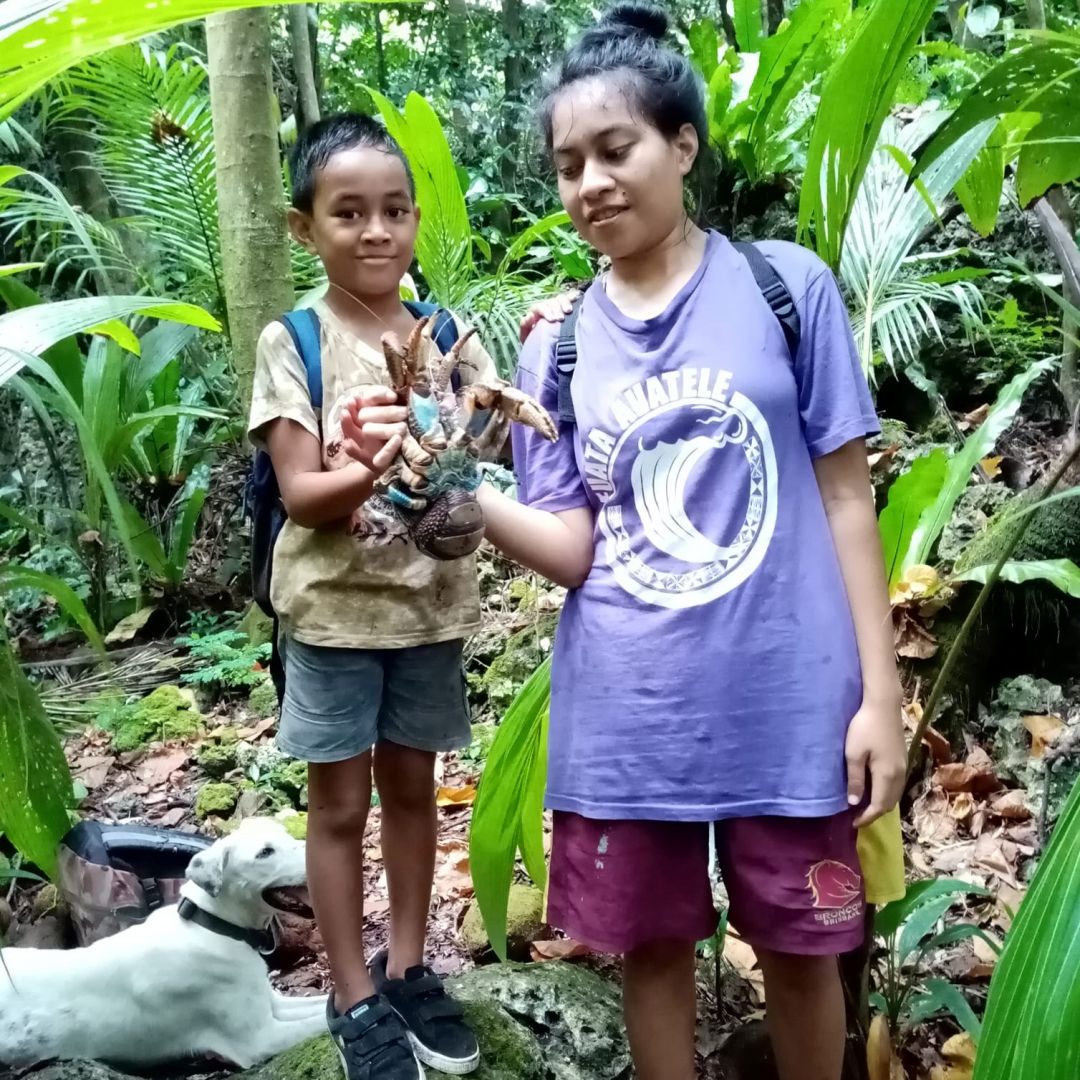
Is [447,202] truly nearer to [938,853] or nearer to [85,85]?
[85,85]

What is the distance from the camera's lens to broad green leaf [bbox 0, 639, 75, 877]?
1.04 m

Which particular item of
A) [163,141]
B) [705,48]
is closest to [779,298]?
[163,141]

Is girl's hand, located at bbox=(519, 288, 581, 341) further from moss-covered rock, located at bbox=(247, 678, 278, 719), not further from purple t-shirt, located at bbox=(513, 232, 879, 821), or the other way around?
moss-covered rock, located at bbox=(247, 678, 278, 719)

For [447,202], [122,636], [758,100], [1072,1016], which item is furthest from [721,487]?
[122,636]

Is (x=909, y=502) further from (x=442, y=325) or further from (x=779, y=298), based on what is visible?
(x=442, y=325)

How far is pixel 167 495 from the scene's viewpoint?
4.25m

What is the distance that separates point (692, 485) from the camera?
1.14m

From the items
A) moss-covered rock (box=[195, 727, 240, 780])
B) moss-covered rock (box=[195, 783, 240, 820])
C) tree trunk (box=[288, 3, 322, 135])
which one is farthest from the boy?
tree trunk (box=[288, 3, 322, 135])

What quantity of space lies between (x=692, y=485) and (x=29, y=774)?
85 cm

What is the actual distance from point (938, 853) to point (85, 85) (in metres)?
3.50

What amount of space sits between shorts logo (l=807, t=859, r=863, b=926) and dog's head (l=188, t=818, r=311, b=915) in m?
0.94

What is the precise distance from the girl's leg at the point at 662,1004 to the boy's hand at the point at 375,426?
0.72 metres

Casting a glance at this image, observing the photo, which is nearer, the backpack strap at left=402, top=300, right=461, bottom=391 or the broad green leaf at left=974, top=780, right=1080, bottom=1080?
the broad green leaf at left=974, top=780, right=1080, bottom=1080

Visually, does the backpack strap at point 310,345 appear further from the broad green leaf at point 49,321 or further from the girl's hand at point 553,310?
the girl's hand at point 553,310
